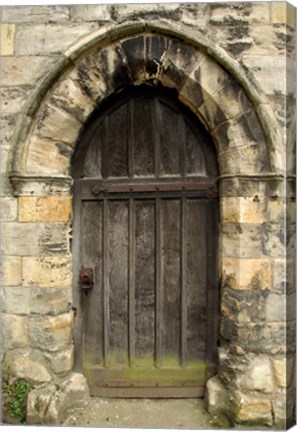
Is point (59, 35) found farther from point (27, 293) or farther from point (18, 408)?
point (18, 408)

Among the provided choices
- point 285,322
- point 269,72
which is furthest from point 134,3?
point 285,322

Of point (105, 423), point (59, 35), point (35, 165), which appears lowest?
point (105, 423)

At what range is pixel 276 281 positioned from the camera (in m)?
2.96

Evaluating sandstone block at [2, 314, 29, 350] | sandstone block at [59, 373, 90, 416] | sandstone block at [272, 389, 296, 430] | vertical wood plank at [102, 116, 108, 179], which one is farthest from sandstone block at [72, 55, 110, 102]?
sandstone block at [272, 389, 296, 430]

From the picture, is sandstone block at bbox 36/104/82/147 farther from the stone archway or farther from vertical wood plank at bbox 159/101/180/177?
vertical wood plank at bbox 159/101/180/177

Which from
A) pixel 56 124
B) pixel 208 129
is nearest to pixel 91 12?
pixel 56 124

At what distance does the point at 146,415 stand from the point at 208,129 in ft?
7.01

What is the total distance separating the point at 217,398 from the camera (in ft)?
10.1

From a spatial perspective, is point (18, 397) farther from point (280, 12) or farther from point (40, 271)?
point (280, 12)

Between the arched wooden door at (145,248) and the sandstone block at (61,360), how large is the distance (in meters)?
0.17

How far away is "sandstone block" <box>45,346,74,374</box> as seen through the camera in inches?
120

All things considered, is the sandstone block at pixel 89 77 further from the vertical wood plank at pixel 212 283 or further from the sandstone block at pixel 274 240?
the sandstone block at pixel 274 240

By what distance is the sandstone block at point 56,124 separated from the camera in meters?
2.96

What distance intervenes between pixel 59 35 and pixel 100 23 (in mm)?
297
